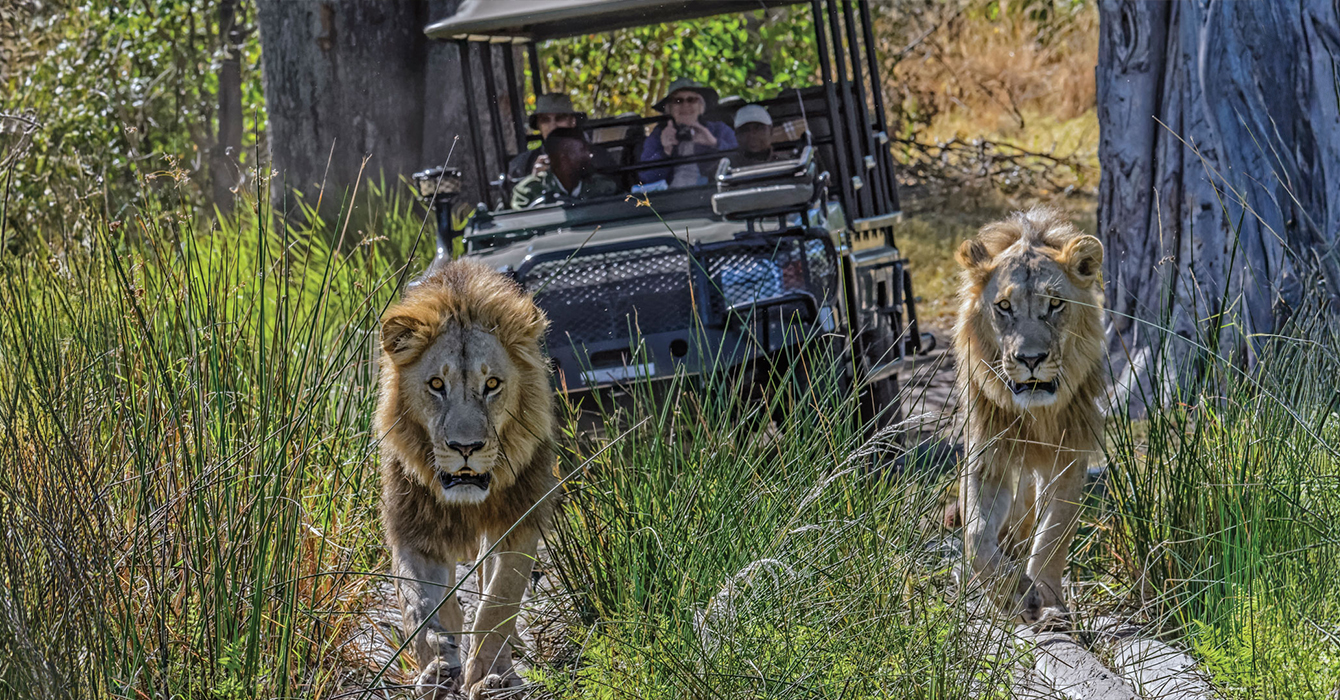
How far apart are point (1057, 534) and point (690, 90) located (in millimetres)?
4145

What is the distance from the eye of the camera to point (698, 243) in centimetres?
534

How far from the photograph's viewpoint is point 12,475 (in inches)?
113

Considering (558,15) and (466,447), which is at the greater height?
(558,15)

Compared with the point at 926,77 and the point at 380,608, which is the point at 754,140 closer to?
the point at 380,608

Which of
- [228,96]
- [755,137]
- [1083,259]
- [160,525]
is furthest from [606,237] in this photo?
[228,96]

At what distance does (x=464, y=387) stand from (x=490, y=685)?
716mm

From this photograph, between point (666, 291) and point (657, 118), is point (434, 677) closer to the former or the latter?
point (666, 291)

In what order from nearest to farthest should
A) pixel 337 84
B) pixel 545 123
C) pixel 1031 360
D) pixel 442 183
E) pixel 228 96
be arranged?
pixel 1031 360
pixel 442 183
pixel 545 123
pixel 337 84
pixel 228 96

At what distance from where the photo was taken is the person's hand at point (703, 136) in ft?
23.1

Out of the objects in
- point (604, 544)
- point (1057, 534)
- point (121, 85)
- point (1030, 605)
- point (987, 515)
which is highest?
point (121, 85)

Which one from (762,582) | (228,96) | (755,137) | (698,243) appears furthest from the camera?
(228,96)

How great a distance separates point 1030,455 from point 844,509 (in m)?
0.66

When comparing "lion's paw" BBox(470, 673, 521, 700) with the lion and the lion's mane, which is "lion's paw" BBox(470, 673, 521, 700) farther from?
the lion's mane

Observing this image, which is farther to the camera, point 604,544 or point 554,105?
point 554,105
